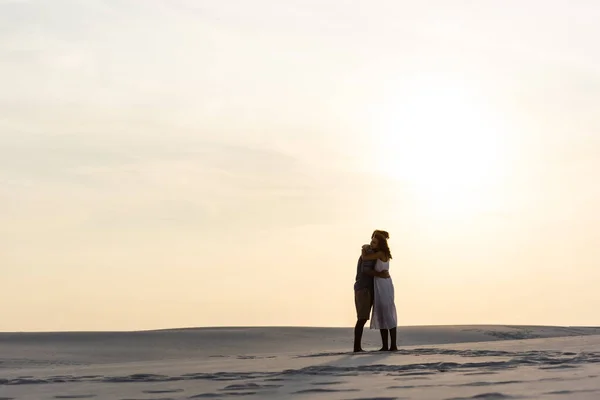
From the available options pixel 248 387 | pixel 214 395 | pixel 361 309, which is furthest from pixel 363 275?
pixel 214 395

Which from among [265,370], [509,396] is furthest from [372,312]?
[509,396]

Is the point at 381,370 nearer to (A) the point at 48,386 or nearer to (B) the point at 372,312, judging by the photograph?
(A) the point at 48,386

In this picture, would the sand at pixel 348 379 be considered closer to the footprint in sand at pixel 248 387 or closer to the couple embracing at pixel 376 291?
the footprint in sand at pixel 248 387

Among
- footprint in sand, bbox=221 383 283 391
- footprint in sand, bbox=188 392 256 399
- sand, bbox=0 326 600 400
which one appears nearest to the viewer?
sand, bbox=0 326 600 400

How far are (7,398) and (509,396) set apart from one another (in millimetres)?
4239

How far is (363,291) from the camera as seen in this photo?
52.5 feet

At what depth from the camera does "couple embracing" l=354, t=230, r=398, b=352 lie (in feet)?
51.8

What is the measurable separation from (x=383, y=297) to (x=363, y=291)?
13.5 inches

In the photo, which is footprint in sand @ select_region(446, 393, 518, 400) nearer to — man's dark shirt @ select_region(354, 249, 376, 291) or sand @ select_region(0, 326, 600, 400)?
sand @ select_region(0, 326, 600, 400)

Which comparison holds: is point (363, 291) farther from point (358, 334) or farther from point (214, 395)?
point (214, 395)

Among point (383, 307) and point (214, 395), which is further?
point (383, 307)

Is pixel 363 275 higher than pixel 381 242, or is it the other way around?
pixel 381 242

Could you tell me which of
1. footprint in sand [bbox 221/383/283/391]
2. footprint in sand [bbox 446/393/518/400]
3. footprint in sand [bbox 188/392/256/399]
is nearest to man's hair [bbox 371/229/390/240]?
footprint in sand [bbox 221/383/283/391]

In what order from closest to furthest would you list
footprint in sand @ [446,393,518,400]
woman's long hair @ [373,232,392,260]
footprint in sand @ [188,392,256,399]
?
footprint in sand @ [446,393,518,400]
footprint in sand @ [188,392,256,399]
woman's long hair @ [373,232,392,260]
